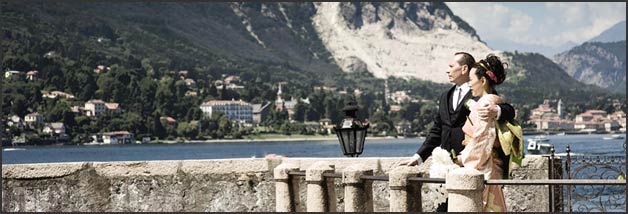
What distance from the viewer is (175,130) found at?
509 feet

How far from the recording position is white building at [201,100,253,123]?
174625 mm

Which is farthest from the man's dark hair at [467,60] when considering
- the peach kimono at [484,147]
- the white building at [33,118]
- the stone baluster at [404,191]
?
the white building at [33,118]

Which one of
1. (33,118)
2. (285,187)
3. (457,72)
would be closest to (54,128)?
(33,118)

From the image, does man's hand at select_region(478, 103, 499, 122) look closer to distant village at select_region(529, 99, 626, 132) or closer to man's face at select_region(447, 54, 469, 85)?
man's face at select_region(447, 54, 469, 85)

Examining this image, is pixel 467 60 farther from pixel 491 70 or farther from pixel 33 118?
pixel 33 118

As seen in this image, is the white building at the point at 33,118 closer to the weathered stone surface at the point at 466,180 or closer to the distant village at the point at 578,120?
the distant village at the point at 578,120

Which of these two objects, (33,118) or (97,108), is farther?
(97,108)

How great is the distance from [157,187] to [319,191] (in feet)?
7.49

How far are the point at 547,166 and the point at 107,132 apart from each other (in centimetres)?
14769

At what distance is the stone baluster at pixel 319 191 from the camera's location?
9.02 m

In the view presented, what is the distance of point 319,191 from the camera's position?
9.06 metres

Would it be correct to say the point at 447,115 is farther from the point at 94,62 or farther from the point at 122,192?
the point at 94,62

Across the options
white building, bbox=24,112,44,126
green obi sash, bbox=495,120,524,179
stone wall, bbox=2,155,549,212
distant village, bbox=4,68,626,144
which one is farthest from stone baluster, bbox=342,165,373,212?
white building, bbox=24,112,44,126

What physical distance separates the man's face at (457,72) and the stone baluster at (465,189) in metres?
0.90
